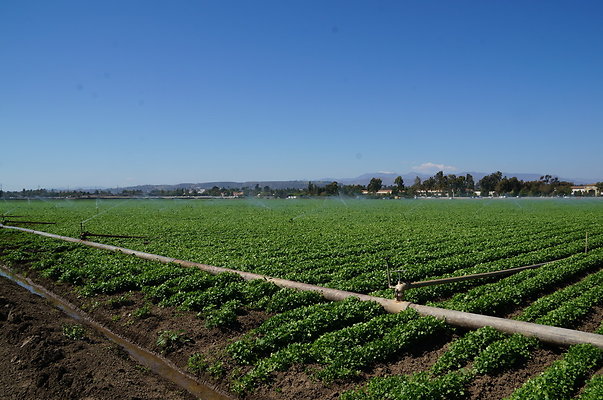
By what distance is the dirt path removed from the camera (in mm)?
6613

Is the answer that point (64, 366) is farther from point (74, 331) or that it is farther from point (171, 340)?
point (171, 340)

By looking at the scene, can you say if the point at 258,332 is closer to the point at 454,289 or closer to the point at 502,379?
the point at 502,379

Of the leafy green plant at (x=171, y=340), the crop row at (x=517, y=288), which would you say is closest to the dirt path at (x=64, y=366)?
the leafy green plant at (x=171, y=340)

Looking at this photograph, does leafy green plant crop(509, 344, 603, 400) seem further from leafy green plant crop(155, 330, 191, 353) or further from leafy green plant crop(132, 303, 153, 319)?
leafy green plant crop(132, 303, 153, 319)

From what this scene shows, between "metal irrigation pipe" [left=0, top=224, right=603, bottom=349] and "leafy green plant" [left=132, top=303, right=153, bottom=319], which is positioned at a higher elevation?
"metal irrigation pipe" [left=0, top=224, right=603, bottom=349]

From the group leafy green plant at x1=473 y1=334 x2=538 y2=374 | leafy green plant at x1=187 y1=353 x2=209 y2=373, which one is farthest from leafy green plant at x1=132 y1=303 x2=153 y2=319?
leafy green plant at x1=473 y1=334 x2=538 y2=374

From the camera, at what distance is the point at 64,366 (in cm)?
736

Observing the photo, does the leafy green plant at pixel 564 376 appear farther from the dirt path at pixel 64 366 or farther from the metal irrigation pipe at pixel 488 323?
the dirt path at pixel 64 366

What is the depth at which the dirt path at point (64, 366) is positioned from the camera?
661 cm

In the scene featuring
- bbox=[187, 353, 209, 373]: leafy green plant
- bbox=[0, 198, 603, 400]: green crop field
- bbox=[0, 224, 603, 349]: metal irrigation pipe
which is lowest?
bbox=[187, 353, 209, 373]: leafy green plant

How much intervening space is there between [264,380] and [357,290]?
A: 5.55 meters

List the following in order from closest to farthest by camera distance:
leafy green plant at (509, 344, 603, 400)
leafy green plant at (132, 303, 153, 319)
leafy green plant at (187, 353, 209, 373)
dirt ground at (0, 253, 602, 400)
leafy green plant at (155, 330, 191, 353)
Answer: leafy green plant at (509, 344, 603, 400), dirt ground at (0, 253, 602, 400), leafy green plant at (187, 353, 209, 373), leafy green plant at (155, 330, 191, 353), leafy green plant at (132, 303, 153, 319)

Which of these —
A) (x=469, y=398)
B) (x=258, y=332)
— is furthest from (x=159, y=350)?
(x=469, y=398)

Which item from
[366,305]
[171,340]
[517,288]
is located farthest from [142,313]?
[517,288]
